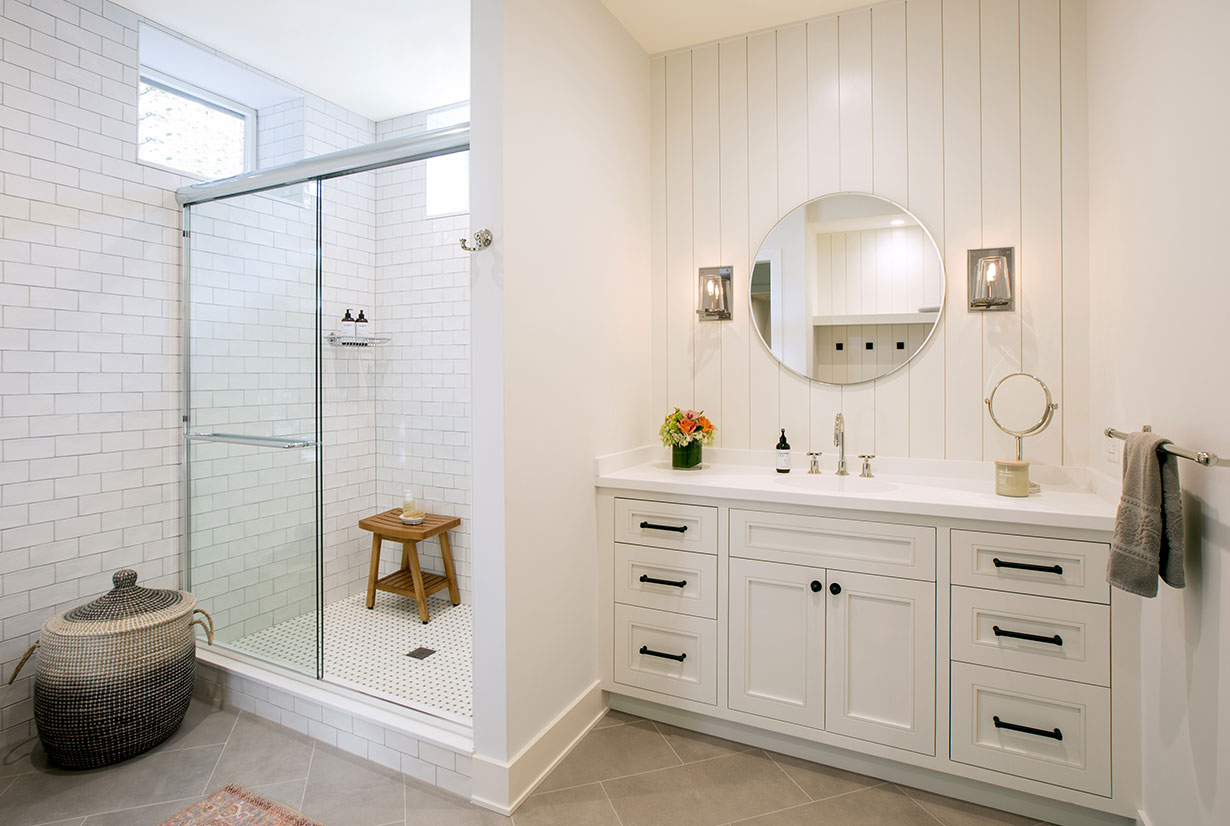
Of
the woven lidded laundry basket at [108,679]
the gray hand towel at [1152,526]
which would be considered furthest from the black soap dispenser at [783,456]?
the woven lidded laundry basket at [108,679]

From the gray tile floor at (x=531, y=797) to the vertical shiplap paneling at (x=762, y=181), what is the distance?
1.29 meters

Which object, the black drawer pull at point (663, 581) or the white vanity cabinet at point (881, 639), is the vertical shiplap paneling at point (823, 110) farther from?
the black drawer pull at point (663, 581)

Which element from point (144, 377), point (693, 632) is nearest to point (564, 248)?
point (693, 632)

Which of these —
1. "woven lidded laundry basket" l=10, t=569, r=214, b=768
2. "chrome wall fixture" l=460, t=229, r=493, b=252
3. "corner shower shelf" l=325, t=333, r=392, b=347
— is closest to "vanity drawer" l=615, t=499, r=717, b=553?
"chrome wall fixture" l=460, t=229, r=493, b=252

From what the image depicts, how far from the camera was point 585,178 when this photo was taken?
2.23 metres

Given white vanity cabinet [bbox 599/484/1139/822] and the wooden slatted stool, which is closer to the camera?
white vanity cabinet [bbox 599/484/1139/822]

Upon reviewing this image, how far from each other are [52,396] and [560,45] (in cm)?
229

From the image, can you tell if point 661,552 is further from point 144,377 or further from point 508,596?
point 144,377

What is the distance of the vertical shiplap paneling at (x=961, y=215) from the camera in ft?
7.29

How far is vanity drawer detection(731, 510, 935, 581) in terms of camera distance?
73.5 inches

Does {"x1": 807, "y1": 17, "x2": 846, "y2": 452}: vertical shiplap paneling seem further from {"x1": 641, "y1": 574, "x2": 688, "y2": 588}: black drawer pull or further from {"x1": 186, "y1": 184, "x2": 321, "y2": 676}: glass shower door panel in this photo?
{"x1": 186, "y1": 184, "x2": 321, "y2": 676}: glass shower door panel

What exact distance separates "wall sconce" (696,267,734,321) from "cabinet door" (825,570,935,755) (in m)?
1.24

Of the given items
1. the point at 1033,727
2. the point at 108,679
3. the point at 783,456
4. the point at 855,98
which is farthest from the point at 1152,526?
the point at 108,679

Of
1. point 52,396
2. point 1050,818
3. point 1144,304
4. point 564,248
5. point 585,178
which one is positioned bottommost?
point 1050,818
